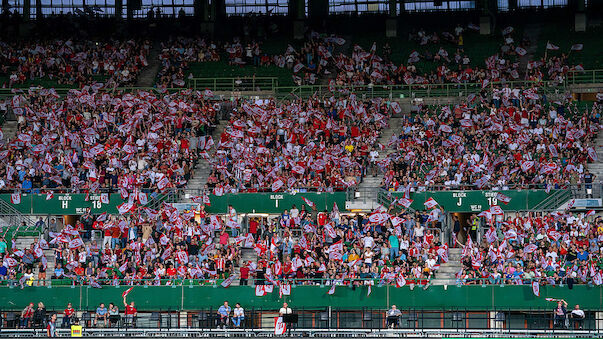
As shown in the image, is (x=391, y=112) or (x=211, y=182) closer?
(x=211, y=182)

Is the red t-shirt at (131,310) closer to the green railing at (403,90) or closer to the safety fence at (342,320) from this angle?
the safety fence at (342,320)

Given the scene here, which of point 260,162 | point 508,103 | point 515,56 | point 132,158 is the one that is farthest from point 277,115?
point 515,56

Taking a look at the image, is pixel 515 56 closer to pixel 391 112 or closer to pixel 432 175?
pixel 391 112

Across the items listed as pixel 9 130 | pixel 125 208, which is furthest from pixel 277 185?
pixel 9 130

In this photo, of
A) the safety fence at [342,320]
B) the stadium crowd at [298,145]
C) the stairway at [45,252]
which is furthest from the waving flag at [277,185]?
the stairway at [45,252]

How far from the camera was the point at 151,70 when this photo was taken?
62.7m

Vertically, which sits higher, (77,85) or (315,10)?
(315,10)

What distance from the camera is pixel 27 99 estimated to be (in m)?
57.1

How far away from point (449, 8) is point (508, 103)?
1624cm

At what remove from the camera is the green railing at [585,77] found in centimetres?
5603

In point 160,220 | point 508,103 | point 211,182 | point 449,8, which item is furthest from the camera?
point 449,8

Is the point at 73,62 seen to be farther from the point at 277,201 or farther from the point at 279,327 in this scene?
the point at 279,327

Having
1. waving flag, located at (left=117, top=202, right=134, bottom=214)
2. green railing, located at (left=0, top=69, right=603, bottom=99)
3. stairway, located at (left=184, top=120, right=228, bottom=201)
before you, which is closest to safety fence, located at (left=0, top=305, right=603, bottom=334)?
waving flag, located at (left=117, top=202, right=134, bottom=214)

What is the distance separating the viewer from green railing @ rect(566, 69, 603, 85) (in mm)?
56031
